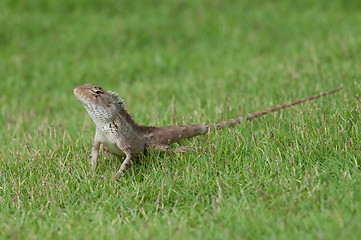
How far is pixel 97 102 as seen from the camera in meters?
5.41

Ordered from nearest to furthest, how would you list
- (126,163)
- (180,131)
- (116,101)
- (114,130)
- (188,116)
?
(126,163) → (114,130) → (116,101) → (180,131) → (188,116)

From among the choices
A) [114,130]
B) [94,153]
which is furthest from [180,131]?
[94,153]

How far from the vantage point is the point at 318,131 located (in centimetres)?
517

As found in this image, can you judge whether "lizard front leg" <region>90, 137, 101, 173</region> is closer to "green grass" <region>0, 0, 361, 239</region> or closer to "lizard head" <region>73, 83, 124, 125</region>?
"green grass" <region>0, 0, 361, 239</region>

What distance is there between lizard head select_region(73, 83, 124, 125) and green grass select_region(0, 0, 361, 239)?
2.15 ft

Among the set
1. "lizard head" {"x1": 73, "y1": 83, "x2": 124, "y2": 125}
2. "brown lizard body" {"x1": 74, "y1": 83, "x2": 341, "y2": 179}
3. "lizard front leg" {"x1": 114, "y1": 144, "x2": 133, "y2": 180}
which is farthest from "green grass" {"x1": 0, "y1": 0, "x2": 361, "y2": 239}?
"lizard head" {"x1": 73, "y1": 83, "x2": 124, "y2": 125}

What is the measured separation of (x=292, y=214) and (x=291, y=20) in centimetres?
1044

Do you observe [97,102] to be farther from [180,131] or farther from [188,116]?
[188,116]

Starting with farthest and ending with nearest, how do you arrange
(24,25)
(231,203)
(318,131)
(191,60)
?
(24,25) → (191,60) → (318,131) → (231,203)

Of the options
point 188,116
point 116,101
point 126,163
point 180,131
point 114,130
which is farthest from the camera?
point 188,116

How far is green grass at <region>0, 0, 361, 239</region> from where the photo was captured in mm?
4277

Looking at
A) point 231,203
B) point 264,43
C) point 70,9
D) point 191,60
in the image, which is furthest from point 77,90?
point 70,9

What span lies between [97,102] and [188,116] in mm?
2068

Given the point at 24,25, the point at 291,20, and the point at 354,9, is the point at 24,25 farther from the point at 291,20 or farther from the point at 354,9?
the point at 354,9
